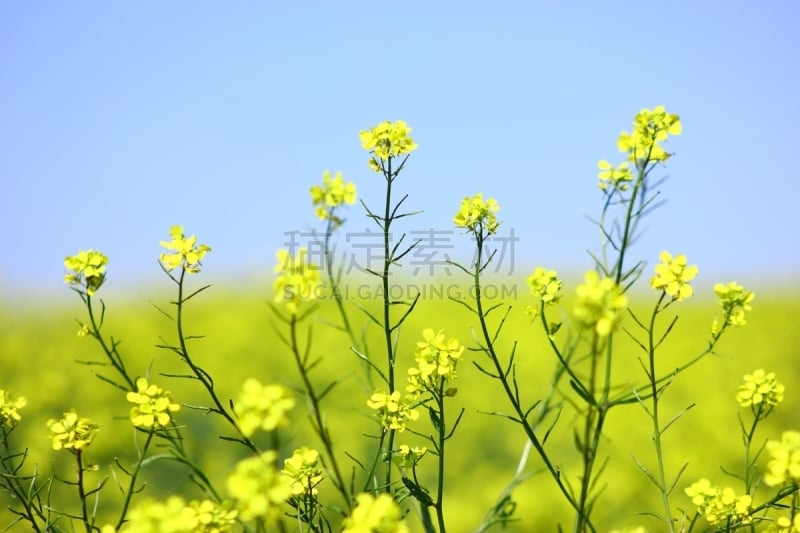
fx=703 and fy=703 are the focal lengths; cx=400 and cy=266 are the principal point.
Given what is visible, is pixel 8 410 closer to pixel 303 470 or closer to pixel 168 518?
pixel 303 470

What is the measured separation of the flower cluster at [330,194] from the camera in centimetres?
123

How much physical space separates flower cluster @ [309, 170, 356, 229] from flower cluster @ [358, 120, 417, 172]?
48 cm

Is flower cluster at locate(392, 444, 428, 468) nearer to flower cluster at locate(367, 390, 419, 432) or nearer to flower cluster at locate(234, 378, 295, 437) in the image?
flower cluster at locate(367, 390, 419, 432)

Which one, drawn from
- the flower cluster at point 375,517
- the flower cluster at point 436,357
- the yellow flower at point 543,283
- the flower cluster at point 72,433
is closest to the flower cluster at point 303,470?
the flower cluster at point 436,357

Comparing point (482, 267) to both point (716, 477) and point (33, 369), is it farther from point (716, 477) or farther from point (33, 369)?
point (33, 369)

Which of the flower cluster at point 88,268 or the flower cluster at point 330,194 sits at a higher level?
the flower cluster at point 330,194

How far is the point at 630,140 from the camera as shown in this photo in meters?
1.61

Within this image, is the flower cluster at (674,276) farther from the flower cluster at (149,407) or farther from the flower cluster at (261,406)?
the flower cluster at (149,407)

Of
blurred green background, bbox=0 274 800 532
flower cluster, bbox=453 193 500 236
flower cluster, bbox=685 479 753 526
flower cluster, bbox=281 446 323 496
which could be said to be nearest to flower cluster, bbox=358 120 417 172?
flower cluster, bbox=453 193 500 236

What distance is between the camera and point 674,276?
1489mm

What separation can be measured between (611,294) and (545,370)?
3780mm

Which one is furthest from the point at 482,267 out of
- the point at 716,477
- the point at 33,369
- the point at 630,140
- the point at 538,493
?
the point at 33,369

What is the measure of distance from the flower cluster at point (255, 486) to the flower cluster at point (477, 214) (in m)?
0.98

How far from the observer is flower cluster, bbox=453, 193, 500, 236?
1.78 m
